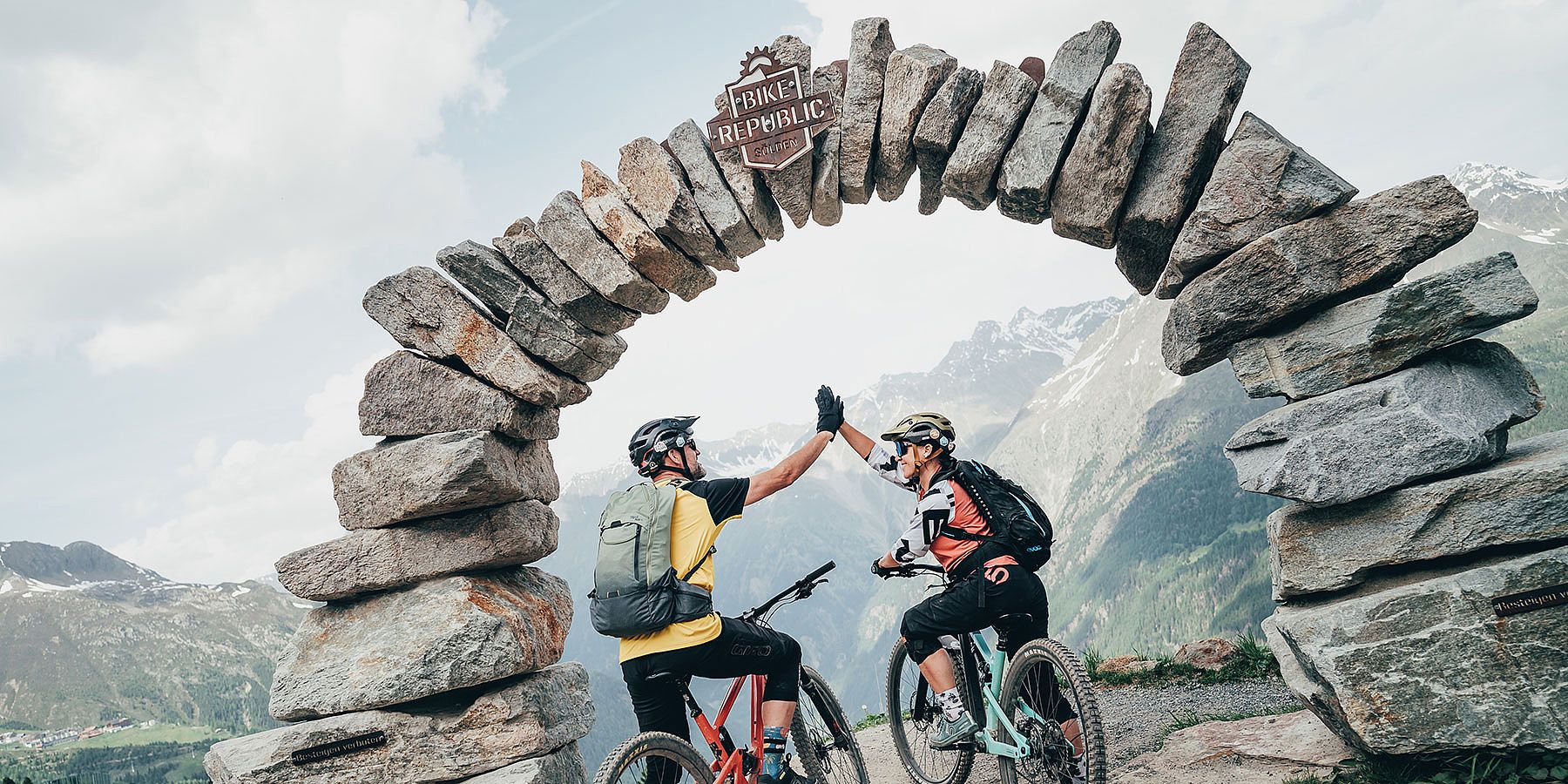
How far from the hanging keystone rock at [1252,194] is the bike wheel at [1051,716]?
2741mm

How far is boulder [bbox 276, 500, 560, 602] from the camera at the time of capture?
6.57 m

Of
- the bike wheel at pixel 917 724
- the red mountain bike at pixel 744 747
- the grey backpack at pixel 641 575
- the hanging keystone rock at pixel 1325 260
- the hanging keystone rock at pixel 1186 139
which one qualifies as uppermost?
the hanging keystone rock at pixel 1186 139

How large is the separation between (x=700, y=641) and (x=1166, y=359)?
3.74 m

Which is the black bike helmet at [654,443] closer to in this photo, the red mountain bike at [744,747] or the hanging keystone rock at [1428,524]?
the red mountain bike at [744,747]

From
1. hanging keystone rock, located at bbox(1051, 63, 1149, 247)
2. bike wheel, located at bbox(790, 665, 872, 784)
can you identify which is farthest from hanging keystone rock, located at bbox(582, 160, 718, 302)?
bike wheel, located at bbox(790, 665, 872, 784)

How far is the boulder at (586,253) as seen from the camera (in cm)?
695

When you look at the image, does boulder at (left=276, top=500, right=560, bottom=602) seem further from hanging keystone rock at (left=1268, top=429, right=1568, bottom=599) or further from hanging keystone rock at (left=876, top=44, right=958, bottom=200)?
hanging keystone rock at (left=1268, top=429, right=1568, bottom=599)

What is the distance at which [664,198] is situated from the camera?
6.80 metres

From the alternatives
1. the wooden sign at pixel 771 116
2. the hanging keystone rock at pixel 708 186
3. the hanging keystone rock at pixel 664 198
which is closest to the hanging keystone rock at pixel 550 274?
the hanging keystone rock at pixel 664 198

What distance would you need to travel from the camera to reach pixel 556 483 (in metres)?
7.76

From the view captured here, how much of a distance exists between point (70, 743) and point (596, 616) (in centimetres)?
15905

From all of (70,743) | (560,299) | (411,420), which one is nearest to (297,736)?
(411,420)

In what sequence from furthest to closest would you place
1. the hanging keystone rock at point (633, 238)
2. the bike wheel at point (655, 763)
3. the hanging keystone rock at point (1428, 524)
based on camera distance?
the hanging keystone rock at point (633, 238) < the hanging keystone rock at point (1428, 524) < the bike wheel at point (655, 763)

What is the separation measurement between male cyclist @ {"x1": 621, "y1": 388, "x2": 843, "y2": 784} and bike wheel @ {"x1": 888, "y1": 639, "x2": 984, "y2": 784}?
1.29 metres
